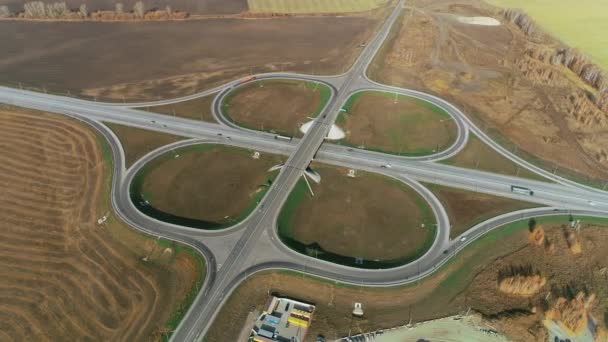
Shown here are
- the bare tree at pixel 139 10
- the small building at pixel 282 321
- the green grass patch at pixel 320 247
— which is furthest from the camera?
the bare tree at pixel 139 10

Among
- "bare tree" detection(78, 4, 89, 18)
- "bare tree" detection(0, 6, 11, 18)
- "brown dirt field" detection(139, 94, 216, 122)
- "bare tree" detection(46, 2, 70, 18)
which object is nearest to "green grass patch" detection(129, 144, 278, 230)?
"brown dirt field" detection(139, 94, 216, 122)

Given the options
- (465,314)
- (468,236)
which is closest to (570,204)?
(468,236)

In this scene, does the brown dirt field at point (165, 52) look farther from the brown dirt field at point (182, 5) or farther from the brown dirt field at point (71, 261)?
the brown dirt field at point (71, 261)

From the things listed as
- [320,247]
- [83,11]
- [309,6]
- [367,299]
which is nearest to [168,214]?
[320,247]

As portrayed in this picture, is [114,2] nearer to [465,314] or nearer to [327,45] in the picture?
[327,45]

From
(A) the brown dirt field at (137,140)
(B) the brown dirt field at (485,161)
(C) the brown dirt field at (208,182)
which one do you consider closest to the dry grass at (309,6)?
(A) the brown dirt field at (137,140)

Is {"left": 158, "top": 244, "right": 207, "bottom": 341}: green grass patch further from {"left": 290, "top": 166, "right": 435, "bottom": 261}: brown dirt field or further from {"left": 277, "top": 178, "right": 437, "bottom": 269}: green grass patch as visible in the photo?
{"left": 290, "top": 166, "right": 435, "bottom": 261}: brown dirt field
